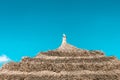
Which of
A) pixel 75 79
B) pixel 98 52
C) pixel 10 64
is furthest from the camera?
pixel 98 52

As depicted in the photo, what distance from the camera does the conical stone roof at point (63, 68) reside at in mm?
58656

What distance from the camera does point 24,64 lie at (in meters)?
61.2

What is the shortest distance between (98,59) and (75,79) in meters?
6.01

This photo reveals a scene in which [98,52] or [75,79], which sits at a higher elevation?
[98,52]

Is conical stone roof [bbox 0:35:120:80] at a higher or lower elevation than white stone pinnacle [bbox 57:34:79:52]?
lower

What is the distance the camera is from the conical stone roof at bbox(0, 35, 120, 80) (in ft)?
192

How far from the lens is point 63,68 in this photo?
60.2 m

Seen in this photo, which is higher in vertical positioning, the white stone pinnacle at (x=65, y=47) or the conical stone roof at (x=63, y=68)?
the white stone pinnacle at (x=65, y=47)

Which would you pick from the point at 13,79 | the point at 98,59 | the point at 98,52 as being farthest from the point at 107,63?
the point at 13,79

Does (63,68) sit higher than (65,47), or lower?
lower

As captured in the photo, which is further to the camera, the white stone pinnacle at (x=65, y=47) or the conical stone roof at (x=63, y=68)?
the white stone pinnacle at (x=65, y=47)

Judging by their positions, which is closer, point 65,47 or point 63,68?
point 63,68

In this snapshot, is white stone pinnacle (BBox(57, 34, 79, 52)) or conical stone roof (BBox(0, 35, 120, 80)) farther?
white stone pinnacle (BBox(57, 34, 79, 52))

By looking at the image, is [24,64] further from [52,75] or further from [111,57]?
[111,57]
